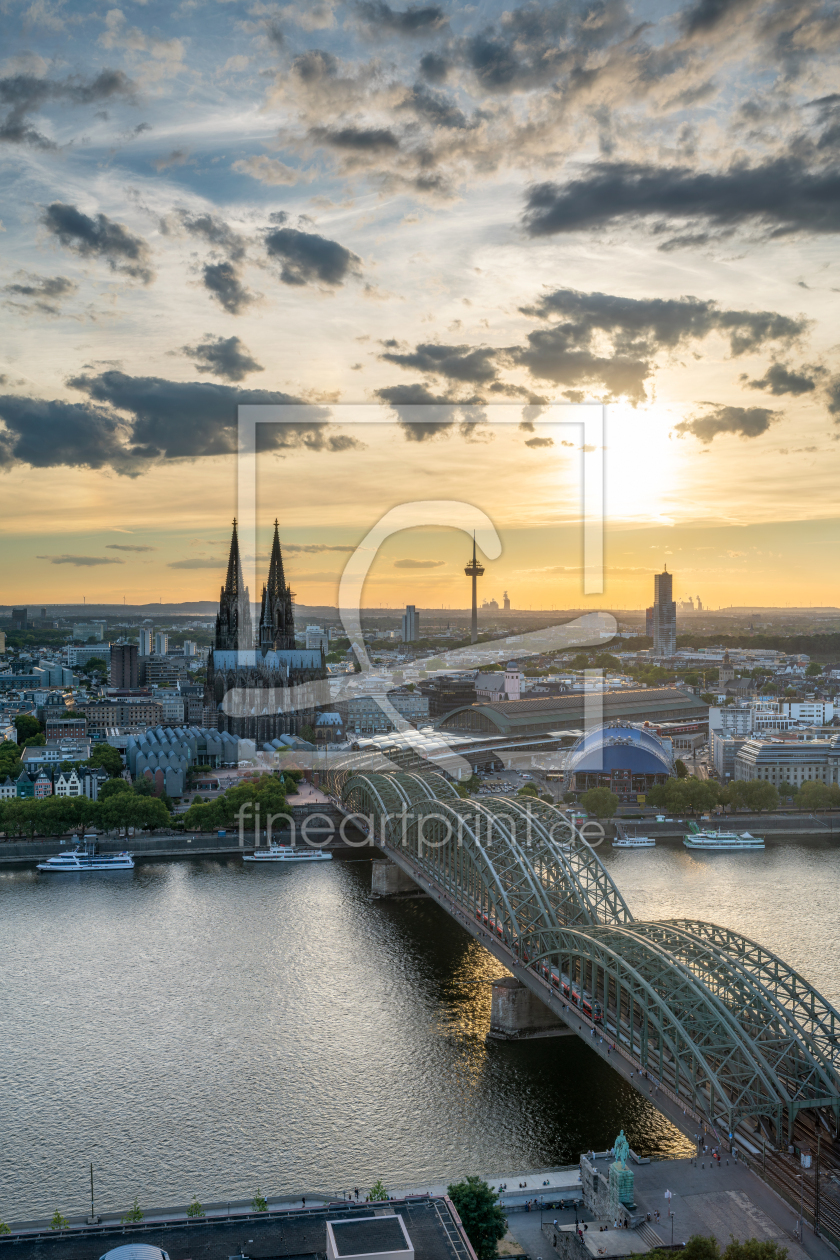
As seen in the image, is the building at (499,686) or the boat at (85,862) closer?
the boat at (85,862)

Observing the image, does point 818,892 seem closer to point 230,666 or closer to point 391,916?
point 391,916

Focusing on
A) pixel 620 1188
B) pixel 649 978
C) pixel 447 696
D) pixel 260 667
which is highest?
pixel 260 667

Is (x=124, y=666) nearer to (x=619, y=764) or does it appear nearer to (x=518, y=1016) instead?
(x=619, y=764)

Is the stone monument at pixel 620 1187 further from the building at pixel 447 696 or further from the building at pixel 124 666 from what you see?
the building at pixel 124 666

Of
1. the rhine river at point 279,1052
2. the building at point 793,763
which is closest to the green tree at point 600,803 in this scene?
the building at point 793,763

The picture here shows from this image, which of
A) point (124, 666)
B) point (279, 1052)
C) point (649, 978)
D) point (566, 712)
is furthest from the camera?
point (124, 666)

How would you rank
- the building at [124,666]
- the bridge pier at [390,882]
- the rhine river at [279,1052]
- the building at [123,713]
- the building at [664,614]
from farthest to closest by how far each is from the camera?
1. the building at [664,614]
2. the building at [124,666]
3. the building at [123,713]
4. the bridge pier at [390,882]
5. the rhine river at [279,1052]

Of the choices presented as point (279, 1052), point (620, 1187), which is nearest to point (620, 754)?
point (279, 1052)
